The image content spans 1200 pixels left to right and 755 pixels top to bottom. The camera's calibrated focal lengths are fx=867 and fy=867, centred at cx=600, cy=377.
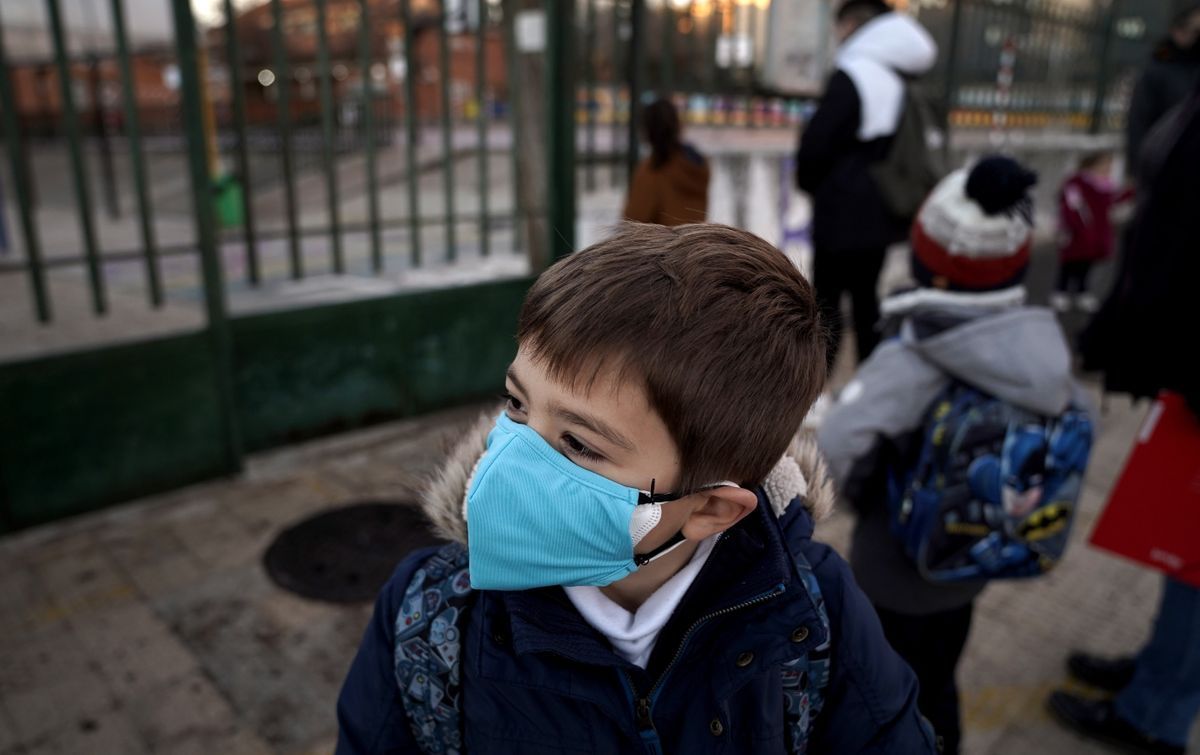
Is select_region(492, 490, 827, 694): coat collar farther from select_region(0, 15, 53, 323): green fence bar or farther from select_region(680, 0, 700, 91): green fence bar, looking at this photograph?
select_region(680, 0, 700, 91): green fence bar

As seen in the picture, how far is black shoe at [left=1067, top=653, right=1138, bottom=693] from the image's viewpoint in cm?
262

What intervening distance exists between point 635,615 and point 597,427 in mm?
295

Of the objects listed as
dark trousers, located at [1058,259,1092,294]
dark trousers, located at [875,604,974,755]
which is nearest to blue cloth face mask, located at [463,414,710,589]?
dark trousers, located at [875,604,974,755]

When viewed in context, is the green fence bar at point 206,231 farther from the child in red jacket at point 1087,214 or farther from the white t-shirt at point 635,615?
the child in red jacket at point 1087,214

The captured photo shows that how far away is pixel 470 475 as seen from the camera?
127cm

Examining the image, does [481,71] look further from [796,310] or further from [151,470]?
[796,310]

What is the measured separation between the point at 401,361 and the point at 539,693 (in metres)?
3.56

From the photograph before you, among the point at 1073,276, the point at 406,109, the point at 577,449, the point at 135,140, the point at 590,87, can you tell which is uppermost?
the point at 590,87

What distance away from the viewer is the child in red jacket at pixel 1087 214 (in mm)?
7145

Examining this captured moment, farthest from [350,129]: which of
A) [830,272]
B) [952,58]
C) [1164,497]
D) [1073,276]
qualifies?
[1073,276]

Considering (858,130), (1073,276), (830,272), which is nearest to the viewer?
(858,130)

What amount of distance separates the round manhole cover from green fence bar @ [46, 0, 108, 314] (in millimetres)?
1328

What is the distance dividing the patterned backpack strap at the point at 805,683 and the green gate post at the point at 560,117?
3.46 meters

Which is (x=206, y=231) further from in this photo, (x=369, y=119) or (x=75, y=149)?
(x=369, y=119)
